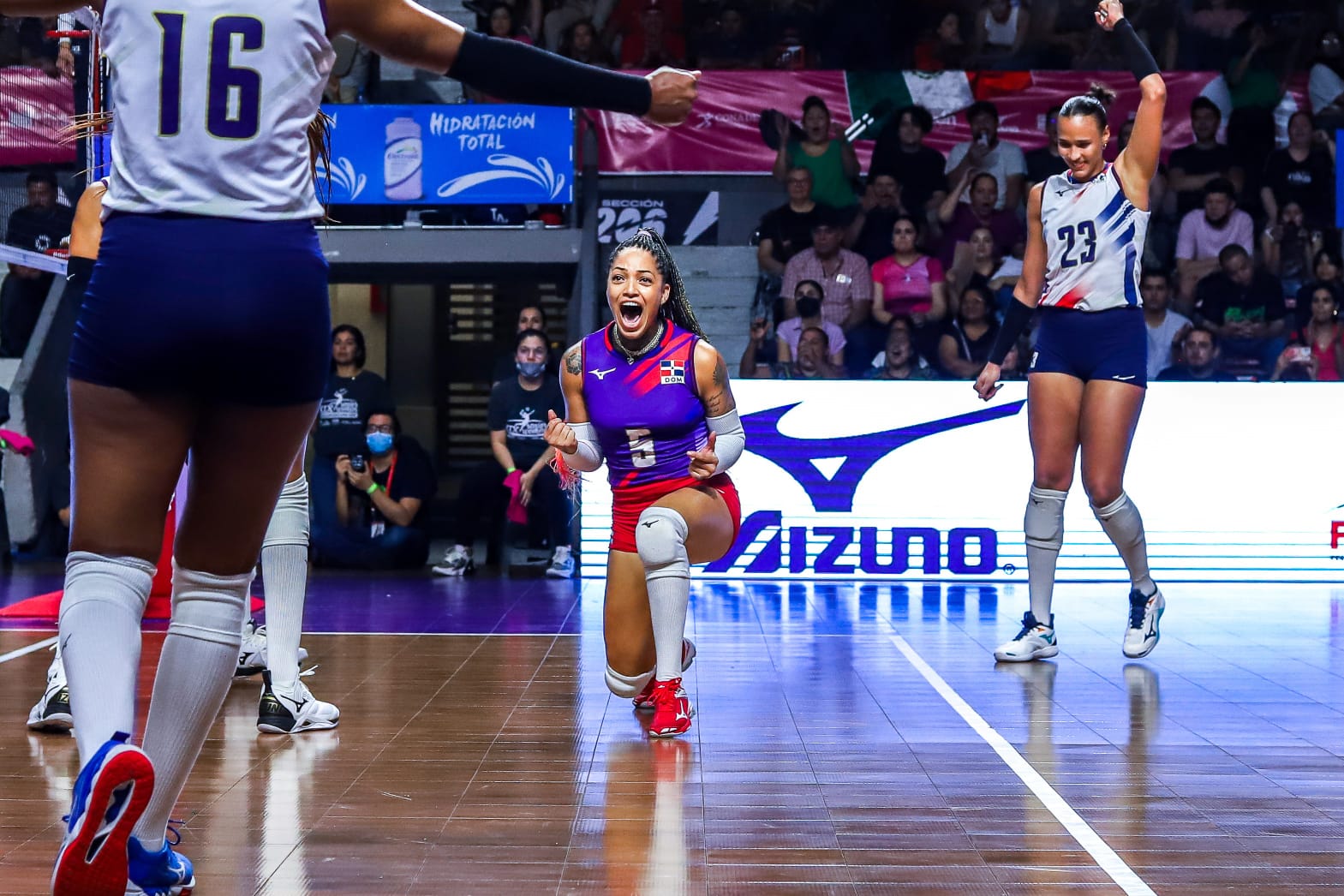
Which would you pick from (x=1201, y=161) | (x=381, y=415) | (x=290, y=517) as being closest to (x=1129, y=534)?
(x=290, y=517)

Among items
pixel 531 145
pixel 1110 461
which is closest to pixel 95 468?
pixel 1110 461

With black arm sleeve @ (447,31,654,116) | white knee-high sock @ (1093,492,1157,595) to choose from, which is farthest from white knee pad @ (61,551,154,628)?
white knee-high sock @ (1093,492,1157,595)

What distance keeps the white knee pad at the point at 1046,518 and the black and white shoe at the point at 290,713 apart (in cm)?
318

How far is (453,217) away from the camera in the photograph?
11070 mm

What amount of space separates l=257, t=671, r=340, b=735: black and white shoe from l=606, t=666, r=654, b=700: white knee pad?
2.95ft

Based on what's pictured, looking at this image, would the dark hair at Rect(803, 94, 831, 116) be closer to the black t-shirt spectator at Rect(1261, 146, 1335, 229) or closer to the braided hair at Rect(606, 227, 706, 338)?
the black t-shirt spectator at Rect(1261, 146, 1335, 229)

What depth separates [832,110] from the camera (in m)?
12.6

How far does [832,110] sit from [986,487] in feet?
14.0

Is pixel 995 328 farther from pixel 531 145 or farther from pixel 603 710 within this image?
pixel 603 710

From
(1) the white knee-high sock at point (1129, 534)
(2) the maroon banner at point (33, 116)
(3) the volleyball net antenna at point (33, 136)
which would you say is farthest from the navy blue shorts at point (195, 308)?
(2) the maroon banner at point (33, 116)

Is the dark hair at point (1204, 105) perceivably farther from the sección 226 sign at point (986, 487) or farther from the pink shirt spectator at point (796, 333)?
the pink shirt spectator at point (796, 333)

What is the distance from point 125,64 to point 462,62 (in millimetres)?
556

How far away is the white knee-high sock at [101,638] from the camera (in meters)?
2.35

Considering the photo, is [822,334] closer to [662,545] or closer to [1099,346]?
[1099,346]
